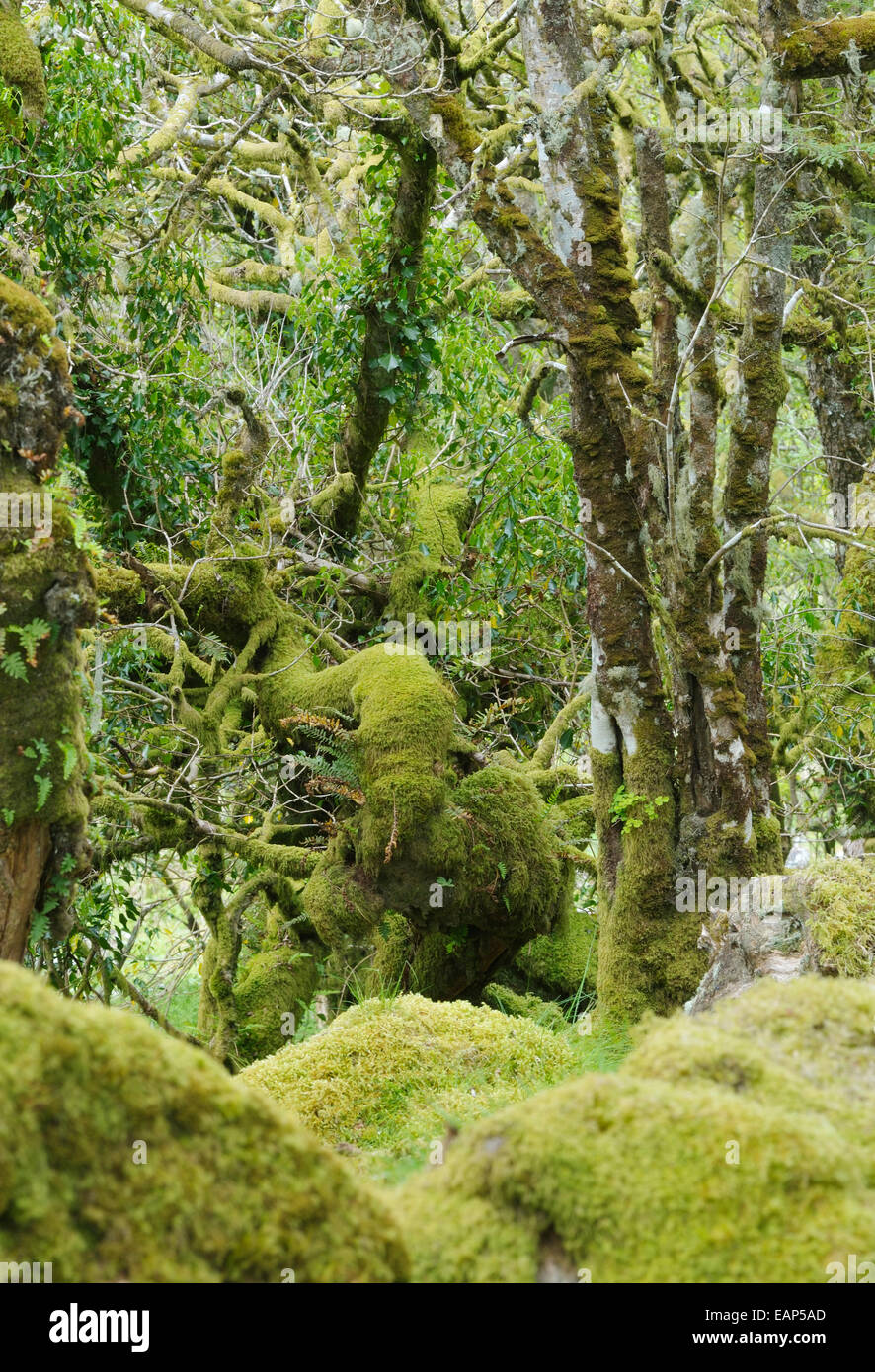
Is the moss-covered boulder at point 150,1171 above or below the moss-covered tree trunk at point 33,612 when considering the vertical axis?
below

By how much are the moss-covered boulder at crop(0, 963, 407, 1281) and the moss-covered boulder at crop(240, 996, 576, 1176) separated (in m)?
2.41

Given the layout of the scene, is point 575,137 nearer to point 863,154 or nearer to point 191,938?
point 863,154

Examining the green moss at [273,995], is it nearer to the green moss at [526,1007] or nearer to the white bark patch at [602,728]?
the green moss at [526,1007]

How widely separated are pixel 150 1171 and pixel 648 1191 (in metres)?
0.77

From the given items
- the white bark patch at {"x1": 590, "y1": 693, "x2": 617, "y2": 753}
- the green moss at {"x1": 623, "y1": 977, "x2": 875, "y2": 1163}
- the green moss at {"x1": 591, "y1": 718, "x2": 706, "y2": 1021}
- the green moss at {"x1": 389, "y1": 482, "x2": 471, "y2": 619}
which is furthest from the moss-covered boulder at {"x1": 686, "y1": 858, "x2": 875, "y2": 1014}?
the green moss at {"x1": 389, "y1": 482, "x2": 471, "y2": 619}

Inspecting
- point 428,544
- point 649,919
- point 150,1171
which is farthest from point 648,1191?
point 428,544

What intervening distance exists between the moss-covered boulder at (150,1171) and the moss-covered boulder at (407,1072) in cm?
241

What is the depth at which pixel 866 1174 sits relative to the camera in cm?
190

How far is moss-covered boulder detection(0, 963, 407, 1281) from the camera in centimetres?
154

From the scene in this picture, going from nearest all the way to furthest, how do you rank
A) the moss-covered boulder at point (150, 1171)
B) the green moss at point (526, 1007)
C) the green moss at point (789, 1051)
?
the moss-covered boulder at point (150, 1171)
the green moss at point (789, 1051)
the green moss at point (526, 1007)

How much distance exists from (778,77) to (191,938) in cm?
821

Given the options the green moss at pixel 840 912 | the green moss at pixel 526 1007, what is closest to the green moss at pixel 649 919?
the green moss at pixel 526 1007

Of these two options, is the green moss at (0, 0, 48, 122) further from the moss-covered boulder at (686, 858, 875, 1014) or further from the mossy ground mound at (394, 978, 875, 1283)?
the mossy ground mound at (394, 978, 875, 1283)

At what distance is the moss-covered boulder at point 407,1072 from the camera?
14.6 ft
